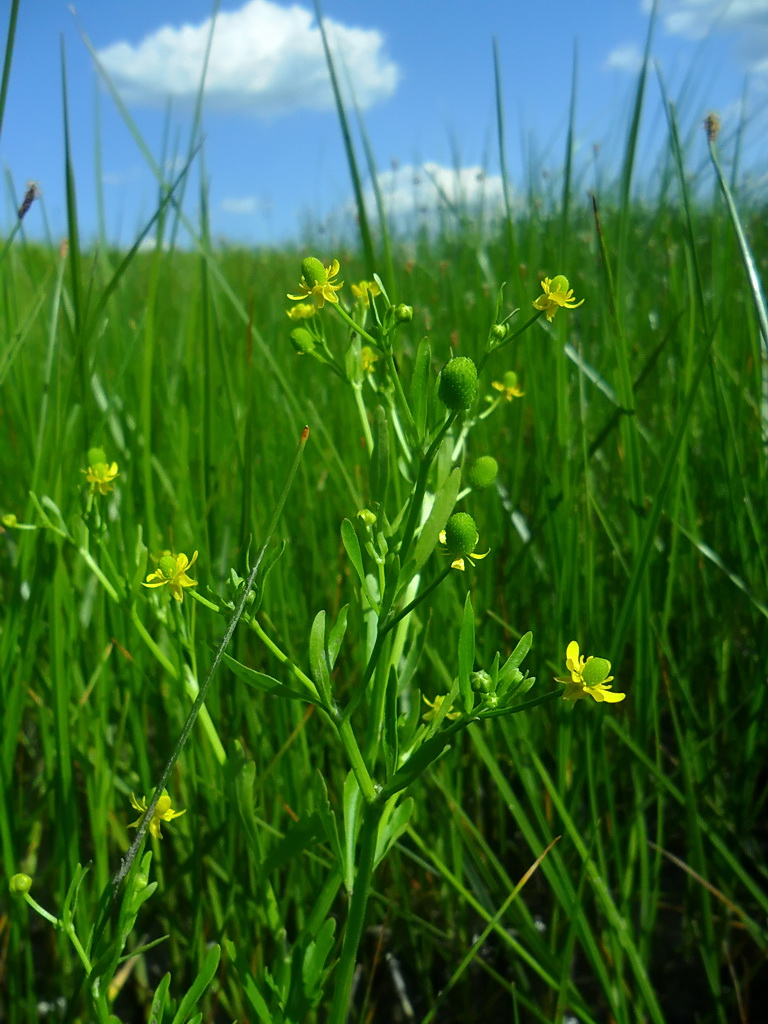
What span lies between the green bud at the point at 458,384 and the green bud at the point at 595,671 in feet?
0.65

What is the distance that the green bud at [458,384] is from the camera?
1.74ft

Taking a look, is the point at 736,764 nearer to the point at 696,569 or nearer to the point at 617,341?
the point at 696,569

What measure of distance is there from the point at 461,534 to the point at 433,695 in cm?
59

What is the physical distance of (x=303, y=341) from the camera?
690mm

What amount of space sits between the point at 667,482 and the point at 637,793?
385 mm

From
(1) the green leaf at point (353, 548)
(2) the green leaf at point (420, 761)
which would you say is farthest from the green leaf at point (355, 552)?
(2) the green leaf at point (420, 761)

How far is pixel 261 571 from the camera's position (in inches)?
23.9

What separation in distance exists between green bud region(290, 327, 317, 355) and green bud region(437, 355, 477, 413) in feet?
0.64

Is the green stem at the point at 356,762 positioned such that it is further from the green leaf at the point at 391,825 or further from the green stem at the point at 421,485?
the green stem at the point at 421,485

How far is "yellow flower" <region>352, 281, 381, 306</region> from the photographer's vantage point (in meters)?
0.69

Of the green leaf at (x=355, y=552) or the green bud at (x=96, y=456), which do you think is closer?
the green leaf at (x=355, y=552)

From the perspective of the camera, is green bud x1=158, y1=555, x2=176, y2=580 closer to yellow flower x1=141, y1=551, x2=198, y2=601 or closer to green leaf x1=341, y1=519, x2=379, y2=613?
yellow flower x1=141, y1=551, x2=198, y2=601

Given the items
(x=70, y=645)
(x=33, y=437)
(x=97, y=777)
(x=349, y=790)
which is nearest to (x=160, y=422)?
(x=33, y=437)

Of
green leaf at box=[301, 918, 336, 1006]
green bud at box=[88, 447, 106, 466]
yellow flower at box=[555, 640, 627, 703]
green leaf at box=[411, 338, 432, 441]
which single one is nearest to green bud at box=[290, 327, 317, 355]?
green leaf at box=[411, 338, 432, 441]
